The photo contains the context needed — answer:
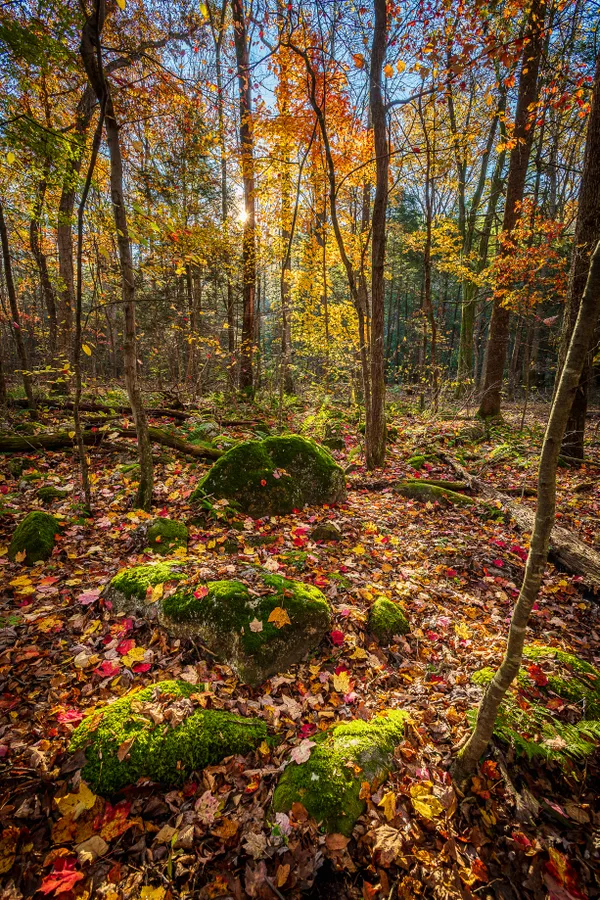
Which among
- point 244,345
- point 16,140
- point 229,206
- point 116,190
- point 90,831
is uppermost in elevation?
point 229,206

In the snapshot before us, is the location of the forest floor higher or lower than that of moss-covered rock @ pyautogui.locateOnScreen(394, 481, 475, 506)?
lower

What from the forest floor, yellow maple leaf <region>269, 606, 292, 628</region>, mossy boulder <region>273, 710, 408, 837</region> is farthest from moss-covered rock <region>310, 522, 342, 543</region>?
mossy boulder <region>273, 710, 408, 837</region>

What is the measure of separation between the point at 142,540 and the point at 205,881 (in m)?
3.11

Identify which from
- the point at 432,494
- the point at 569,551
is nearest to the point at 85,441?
the point at 432,494

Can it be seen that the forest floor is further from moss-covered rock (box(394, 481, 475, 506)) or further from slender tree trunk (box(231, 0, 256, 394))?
slender tree trunk (box(231, 0, 256, 394))

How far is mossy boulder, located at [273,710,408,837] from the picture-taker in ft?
6.74

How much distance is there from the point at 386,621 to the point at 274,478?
2.74m

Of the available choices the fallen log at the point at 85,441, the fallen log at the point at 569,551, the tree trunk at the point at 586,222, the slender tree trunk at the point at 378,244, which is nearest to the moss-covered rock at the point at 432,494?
the fallen log at the point at 569,551

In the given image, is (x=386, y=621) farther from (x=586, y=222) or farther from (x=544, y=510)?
(x=586, y=222)

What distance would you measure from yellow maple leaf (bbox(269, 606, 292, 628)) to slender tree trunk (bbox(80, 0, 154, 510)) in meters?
2.75

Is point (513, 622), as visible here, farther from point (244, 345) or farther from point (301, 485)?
point (244, 345)

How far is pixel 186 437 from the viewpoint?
24.5 ft

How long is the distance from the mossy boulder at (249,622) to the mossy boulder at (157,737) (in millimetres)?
413

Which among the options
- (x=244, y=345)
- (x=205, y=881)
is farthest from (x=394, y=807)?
(x=244, y=345)
